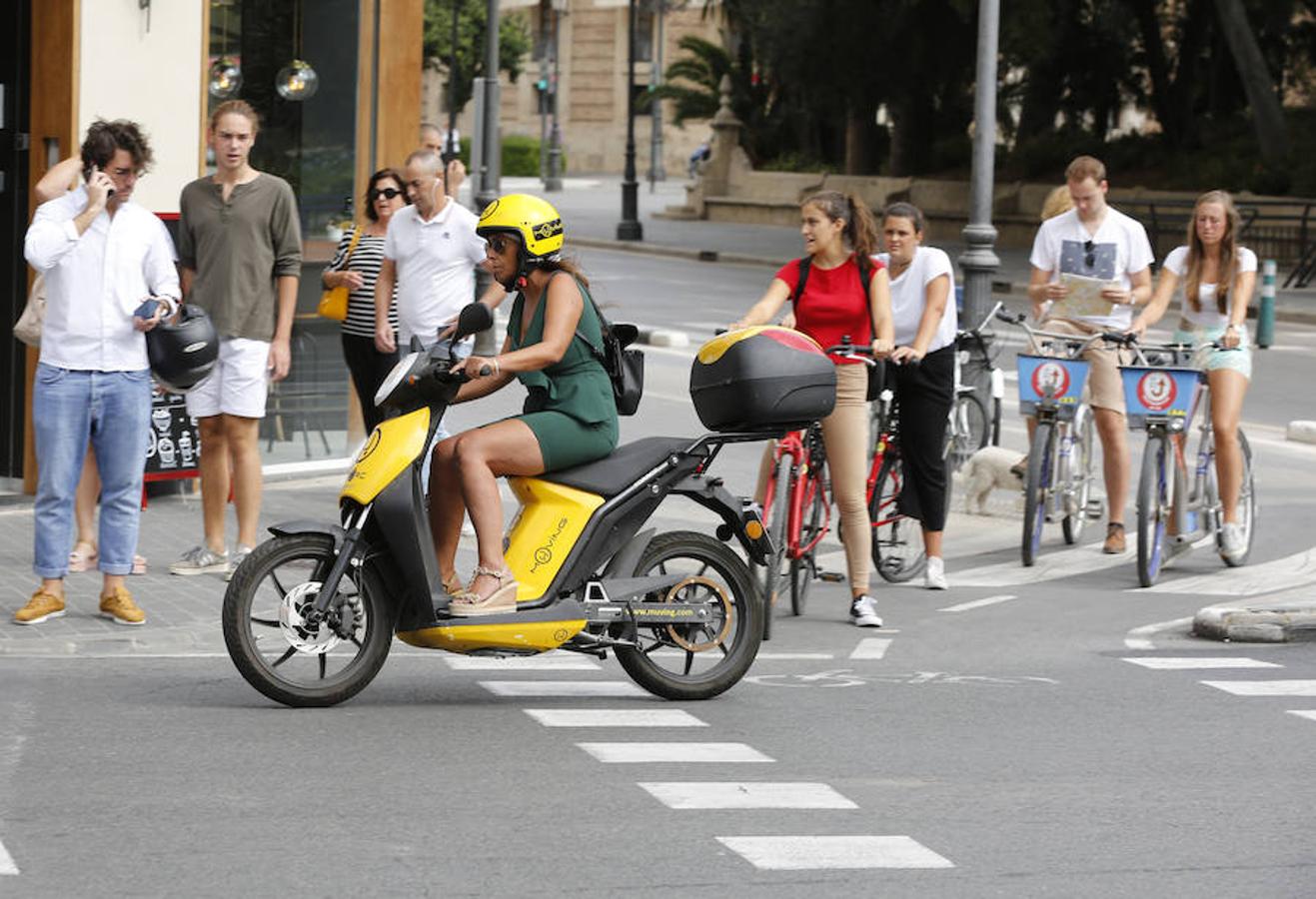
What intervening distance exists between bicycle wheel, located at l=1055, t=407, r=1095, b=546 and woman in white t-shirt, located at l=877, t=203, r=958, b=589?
135 cm

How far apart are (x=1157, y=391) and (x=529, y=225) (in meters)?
4.61

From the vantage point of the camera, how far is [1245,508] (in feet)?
41.1

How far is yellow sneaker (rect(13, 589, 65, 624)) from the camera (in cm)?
935

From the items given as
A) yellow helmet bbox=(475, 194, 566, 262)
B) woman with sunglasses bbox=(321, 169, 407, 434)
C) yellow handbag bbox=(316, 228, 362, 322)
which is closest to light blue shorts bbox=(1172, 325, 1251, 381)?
woman with sunglasses bbox=(321, 169, 407, 434)

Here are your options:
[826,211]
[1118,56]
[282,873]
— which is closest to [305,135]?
[826,211]

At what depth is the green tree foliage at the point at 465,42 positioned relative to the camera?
81312 mm

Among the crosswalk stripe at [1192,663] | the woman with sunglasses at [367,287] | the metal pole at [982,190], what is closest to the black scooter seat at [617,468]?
the crosswalk stripe at [1192,663]

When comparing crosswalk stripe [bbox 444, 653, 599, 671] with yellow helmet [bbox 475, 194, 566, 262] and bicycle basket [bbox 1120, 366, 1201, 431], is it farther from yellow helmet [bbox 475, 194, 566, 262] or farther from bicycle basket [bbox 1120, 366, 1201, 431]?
bicycle basket [bbox 1120, 366, 1201, 431]

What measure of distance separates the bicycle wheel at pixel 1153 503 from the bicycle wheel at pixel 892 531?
1022 millimetres

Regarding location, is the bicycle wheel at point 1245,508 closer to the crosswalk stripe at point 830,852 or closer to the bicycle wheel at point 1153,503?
the bicycle wheel at point 1153,503

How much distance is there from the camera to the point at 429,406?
8.02 m

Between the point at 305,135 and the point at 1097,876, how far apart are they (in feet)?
28.8

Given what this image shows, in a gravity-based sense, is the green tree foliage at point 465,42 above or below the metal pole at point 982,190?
above

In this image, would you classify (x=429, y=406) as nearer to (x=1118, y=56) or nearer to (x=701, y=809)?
(x=701, y=809)
